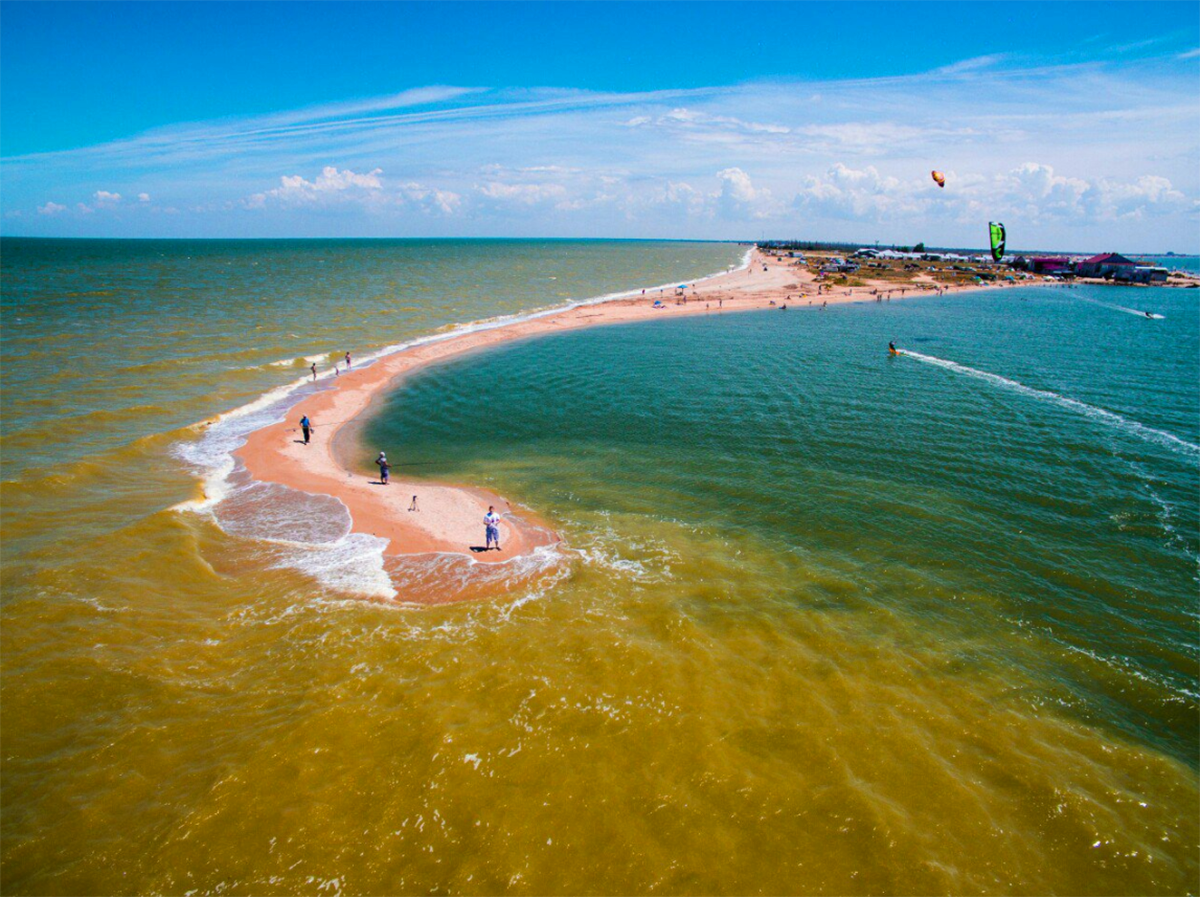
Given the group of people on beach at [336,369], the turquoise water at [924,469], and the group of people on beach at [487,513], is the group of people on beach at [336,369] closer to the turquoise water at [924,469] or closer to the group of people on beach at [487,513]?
the turquoise water at [924,469]

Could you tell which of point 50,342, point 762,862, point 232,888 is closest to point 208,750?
point 232,888

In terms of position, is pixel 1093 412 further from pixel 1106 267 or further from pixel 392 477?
pixel 1106 267

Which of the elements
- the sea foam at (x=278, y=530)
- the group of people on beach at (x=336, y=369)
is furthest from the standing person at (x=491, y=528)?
the group of people on beach at (x=336, y=369)

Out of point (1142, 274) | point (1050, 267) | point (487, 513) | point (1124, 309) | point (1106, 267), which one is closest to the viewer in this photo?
point (487, 513)

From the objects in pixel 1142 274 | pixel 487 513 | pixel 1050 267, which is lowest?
pixel 487 513

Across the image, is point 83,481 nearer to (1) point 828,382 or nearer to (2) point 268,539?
(2) point 268,539

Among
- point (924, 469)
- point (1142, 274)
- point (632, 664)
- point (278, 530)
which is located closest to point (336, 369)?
point (278, 530)

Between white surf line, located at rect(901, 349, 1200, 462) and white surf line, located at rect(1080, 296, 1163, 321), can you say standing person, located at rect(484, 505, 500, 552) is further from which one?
white surf line, located at rect(1080, 296, 1163, 321)

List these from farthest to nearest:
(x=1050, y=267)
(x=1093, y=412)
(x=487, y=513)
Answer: (x=1050, y=267) < (x=1093, y=412) < (x=487, y=513)

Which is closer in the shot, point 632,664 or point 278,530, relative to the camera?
point 632,664
